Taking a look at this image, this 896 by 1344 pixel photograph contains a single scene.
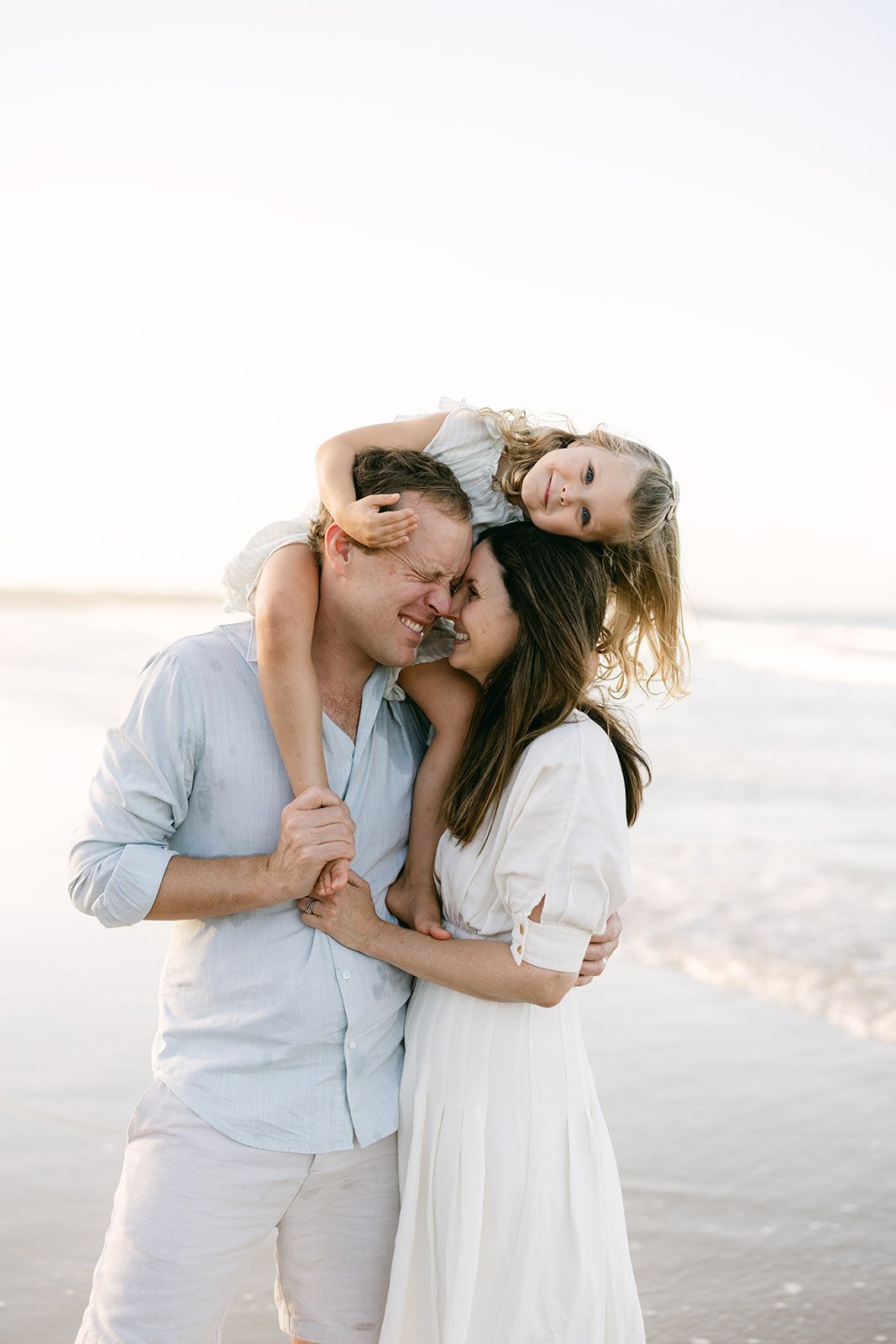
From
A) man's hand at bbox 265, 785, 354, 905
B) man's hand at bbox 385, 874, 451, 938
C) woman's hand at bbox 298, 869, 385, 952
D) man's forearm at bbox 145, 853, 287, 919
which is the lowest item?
man's hand at bbox 385, 874, 451, 938

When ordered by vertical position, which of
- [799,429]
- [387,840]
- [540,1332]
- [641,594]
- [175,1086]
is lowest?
[799,429]

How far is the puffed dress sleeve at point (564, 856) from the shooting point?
6.88 feet

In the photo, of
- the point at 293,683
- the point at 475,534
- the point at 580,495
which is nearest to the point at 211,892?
the point at 293,683

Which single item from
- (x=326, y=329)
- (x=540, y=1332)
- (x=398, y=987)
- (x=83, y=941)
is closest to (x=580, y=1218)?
(x=540, y=1332)

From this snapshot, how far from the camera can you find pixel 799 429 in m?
21.0

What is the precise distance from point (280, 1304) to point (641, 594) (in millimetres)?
1701

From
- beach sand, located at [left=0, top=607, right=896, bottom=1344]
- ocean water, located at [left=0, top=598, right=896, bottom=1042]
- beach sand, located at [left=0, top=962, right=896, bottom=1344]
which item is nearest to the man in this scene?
beach sand, located at [left=0, top=962, right=896, bottom=1344]

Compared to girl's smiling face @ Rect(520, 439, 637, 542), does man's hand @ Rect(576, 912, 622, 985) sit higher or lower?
lower

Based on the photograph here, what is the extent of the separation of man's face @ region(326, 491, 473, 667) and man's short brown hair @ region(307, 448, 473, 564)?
0.02 meters

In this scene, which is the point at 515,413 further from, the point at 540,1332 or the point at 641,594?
the point at 540,1332

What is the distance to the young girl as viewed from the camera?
7.25ft

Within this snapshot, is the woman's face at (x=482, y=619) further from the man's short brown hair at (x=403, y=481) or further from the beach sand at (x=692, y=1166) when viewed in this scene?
the beach sand at (x=692, y=1166)

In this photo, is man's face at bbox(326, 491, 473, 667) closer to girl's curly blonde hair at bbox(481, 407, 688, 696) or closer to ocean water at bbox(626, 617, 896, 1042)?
girl's curly blonde hair at bbox(481, 407, 688, 696)

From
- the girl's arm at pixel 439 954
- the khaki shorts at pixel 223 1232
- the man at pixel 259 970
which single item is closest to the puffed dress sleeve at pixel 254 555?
the man at pixel 259 970
